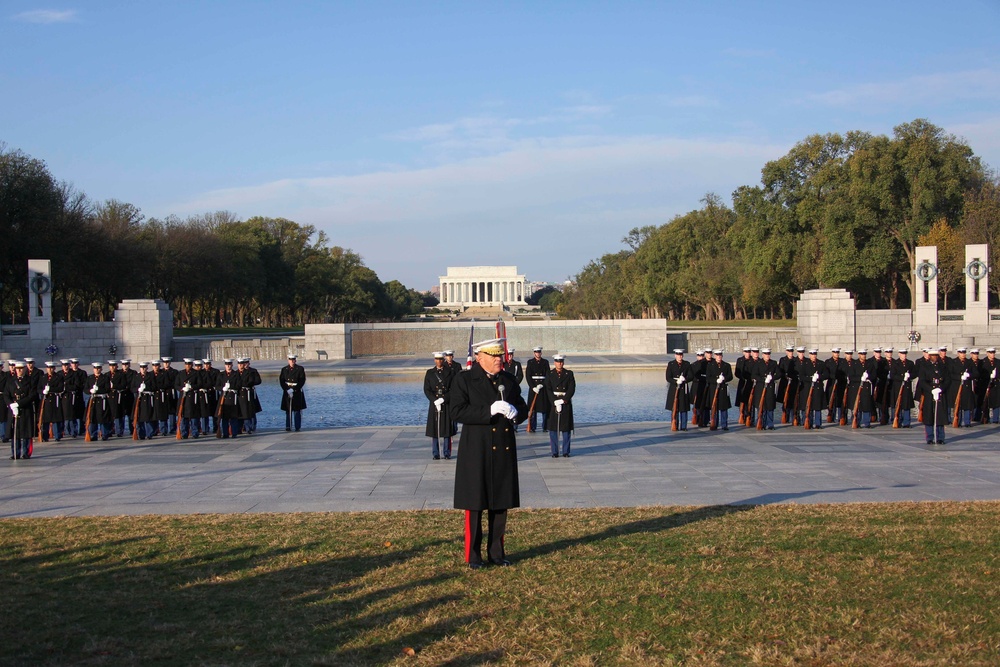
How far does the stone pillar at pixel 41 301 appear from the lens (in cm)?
3931

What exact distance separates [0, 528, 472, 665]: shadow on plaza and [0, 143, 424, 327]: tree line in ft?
136

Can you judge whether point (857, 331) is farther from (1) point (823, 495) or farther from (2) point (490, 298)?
(2) point (490, 298)

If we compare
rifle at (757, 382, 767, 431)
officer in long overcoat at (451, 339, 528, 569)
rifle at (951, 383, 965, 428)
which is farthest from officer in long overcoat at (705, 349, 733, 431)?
officer in long overcoat at (451, 339, 528, 569)

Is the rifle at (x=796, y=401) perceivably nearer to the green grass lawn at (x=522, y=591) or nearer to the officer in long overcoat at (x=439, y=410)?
the officer in long overcoat at (x=439, y=410)

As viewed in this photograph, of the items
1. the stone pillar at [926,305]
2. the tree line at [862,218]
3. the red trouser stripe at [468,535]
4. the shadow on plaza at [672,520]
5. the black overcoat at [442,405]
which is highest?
the tree line at [862,218]

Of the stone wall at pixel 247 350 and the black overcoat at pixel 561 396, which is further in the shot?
the stone wall at pixel 247 350

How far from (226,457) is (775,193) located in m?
49.8

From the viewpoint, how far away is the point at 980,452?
14352mm

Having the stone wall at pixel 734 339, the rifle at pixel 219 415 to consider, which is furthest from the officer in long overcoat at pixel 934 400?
the stone wall at pixel 734 339

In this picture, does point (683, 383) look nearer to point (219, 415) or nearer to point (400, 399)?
point (219, 415)

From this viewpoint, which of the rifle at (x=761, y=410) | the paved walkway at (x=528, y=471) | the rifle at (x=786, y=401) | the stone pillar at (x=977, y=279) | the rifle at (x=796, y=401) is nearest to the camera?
the paved walkway at (x=528, y=471)

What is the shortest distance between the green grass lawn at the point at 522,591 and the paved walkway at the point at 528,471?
1274 mm

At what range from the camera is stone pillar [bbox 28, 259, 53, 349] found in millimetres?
39312

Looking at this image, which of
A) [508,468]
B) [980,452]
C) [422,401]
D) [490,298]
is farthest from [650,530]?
[490,298]
